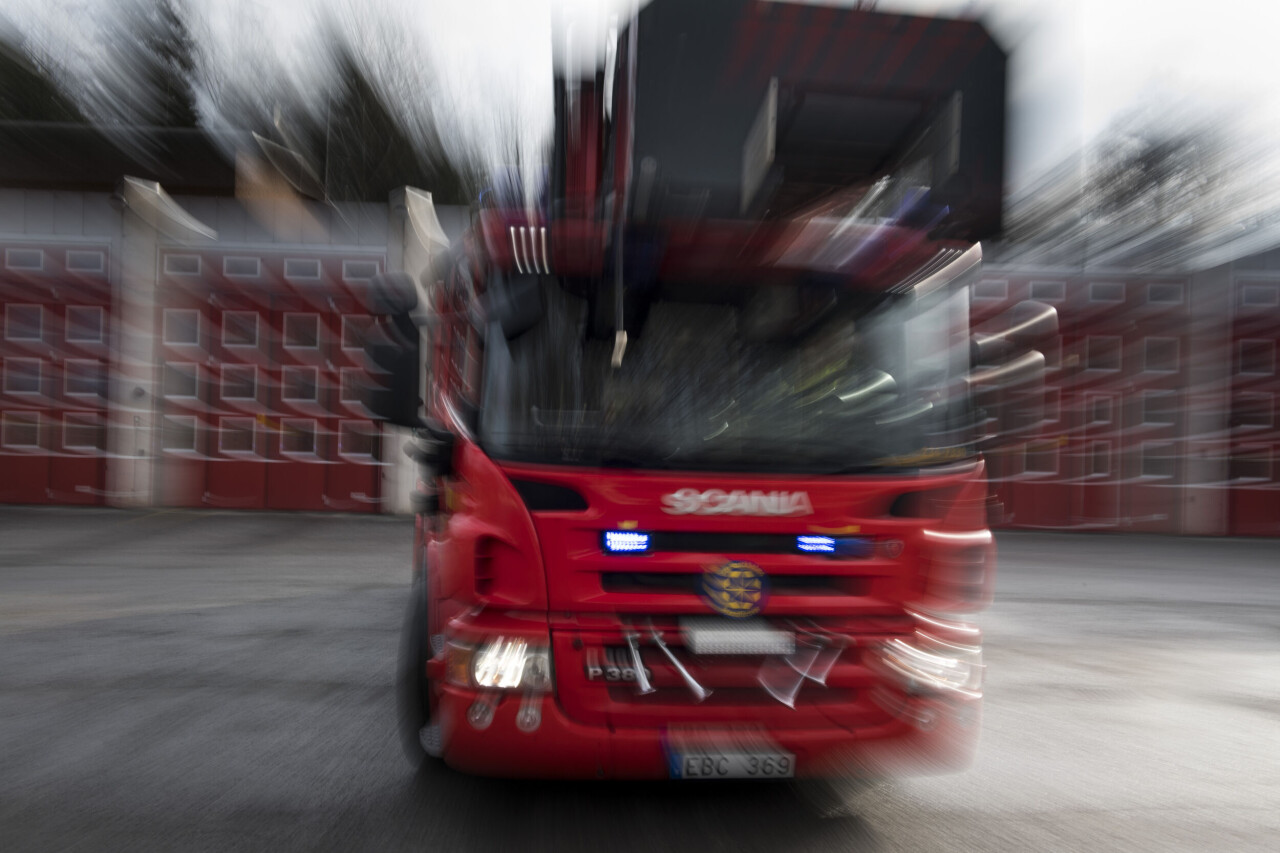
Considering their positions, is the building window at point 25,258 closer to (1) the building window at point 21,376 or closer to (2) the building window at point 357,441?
(1) the building window at point 21,376

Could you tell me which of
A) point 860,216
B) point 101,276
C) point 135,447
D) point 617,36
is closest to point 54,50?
point 101,276

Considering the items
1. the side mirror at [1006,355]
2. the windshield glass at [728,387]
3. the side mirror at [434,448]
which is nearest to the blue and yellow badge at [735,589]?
the windshield glass at [728,387]

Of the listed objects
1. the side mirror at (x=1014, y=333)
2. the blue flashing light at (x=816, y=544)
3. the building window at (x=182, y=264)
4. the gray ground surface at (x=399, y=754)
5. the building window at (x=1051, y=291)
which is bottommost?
the gray ground surface at (x=399, y=754)

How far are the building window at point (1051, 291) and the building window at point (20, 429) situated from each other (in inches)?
628

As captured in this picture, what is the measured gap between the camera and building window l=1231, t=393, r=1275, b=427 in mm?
16391

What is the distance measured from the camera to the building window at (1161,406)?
53.7 ft

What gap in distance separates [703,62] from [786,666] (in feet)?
8.58

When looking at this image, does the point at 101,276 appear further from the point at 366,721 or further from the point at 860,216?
the point at 860,216

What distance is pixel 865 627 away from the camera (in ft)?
10.6

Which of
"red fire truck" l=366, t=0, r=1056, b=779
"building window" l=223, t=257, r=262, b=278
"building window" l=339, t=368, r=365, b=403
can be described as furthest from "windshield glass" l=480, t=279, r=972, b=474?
"building window" l=223, t=257, r=262, b=278

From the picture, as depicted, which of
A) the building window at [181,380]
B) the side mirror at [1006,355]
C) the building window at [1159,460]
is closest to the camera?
the side mirror at [1006,355]

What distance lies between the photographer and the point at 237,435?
52.1 ft

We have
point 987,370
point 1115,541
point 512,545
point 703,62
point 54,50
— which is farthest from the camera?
point 54,50

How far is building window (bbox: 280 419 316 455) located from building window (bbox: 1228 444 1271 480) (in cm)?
1481
